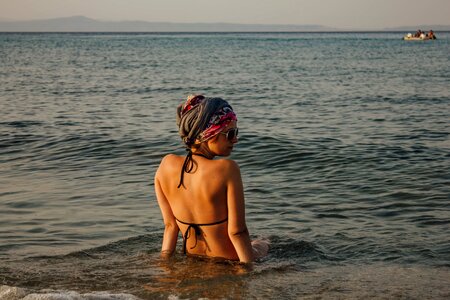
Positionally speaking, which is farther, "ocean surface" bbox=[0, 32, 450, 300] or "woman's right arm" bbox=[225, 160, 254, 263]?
"ocean surface" bbox=[0, 32, 450, 300]

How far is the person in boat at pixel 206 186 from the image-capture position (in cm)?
529

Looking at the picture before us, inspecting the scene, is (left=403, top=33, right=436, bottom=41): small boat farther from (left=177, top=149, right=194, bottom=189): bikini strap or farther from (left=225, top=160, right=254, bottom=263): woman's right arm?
(left=177, top=149, right=194, bottom=189): bikini strap

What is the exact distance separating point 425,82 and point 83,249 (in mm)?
24675

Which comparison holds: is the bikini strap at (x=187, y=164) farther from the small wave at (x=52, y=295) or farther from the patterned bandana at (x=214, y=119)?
the small wave at (x=52, y=295)

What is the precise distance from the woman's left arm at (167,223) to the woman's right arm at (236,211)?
578mm

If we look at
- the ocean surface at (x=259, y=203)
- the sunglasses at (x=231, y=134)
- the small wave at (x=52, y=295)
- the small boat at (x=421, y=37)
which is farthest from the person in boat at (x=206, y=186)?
the small boat at (x=421, y=37)

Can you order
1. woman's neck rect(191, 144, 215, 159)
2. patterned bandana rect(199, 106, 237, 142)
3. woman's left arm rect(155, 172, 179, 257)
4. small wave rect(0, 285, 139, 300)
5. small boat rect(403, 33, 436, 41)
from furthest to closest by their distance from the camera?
small boat rect(403, 33, 436, 41) → woman's left arm rect(155, 172, 179, 257) → woman's neck rect(191, 144, 215, 159) → patterned bandana rect(199, 106, 237, 142) → small wave rect(0, 285, 139, 300)

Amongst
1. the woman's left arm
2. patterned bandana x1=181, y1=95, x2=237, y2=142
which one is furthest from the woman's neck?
the woman's left arm

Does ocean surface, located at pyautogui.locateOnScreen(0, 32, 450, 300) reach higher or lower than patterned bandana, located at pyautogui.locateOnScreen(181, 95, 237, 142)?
lower

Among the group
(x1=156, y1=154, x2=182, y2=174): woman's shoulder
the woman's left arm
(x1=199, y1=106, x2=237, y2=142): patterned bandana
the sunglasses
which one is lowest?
the woman's left arm

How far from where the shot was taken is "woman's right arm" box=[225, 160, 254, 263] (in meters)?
5.32

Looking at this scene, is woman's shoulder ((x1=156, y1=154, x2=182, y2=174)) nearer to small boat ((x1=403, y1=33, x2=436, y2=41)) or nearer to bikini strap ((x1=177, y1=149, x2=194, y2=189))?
bikini strap ((x1=177, y1=149, x2=194, y2=189))

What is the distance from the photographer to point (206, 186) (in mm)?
5422

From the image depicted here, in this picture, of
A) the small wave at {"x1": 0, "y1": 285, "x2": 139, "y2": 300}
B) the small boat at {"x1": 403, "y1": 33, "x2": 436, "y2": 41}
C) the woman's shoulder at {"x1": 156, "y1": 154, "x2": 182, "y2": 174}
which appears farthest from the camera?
the small boat at {"x1": 403, "y1": 33, "x2": 436, "y2": 41}
